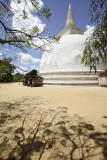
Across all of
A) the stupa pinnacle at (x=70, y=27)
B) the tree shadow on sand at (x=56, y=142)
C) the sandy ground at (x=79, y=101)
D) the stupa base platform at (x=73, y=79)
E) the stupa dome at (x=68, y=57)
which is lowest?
the tree shadow on sand at (x=56, y=142)

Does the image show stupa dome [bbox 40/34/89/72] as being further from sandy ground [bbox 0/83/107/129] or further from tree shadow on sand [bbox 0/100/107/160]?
tree shadow on sand [bbox 0/100/107/160]

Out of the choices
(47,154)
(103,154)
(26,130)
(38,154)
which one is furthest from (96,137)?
(26,130)

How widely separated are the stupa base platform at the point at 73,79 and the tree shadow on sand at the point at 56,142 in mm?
8517

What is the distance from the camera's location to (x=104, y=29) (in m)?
2.86

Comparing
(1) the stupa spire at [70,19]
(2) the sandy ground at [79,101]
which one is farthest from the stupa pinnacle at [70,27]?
(2) the sandy ground at [79,101]

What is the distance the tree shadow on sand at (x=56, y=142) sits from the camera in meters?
1.26

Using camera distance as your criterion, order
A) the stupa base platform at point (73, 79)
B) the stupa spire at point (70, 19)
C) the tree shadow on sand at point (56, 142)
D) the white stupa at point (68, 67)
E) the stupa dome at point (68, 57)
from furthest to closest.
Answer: the stupa spire at point (70, 19)
the stupa dome at point (68, 57)
the white stupa at point (68, 67)
the stupa base platform at point (73, 79)
the tree shadow on sand at point (56, 142)

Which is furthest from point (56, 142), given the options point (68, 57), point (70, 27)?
point (70, 27)

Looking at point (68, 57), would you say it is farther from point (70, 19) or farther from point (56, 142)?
point (56, 142)

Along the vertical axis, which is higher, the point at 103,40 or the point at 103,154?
the point at 103,40

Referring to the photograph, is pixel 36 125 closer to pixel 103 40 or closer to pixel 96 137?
pixel 96 137

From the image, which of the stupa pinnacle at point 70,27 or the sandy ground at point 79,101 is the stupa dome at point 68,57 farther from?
the sandy ground at point 79,101

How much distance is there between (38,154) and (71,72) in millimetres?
10412

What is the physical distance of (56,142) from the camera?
1.51 meters
